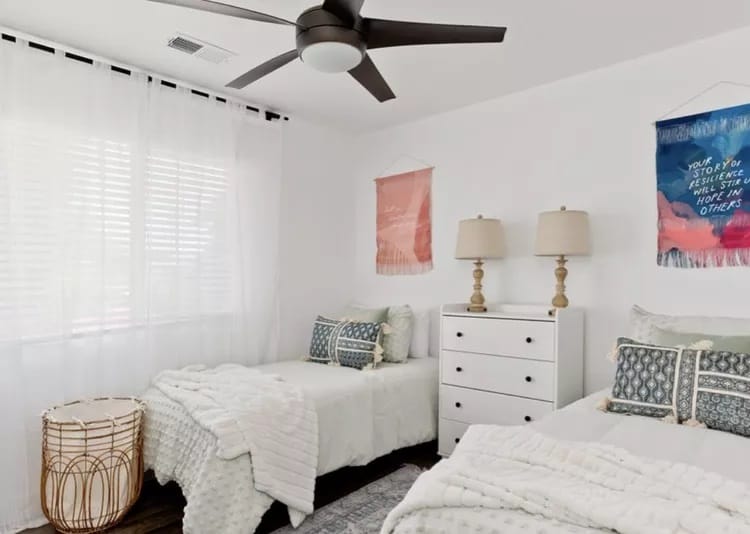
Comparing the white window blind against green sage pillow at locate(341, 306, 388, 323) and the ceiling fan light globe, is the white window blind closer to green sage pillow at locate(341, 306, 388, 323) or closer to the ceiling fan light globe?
green sage pillow at locate(341, 306, 388, 323)

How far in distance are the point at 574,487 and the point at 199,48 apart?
265 centimetres

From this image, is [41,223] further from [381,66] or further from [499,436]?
[499,436]

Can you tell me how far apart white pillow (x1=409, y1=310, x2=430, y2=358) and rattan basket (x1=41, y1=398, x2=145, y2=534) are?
1.91 metres

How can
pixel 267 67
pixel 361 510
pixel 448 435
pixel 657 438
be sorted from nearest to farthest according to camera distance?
pixel 657 438
pixel 267 67
pixel 361 510
pixel 448 435

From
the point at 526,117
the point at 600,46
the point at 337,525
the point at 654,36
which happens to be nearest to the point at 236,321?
the point at 337,525

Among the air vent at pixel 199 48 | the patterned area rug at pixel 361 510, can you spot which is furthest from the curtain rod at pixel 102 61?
the patterned area rug at pixel 361 510

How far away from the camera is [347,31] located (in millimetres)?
1783

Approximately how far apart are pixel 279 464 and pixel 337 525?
41 cm

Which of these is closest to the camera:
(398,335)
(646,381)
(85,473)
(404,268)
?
(646,381)

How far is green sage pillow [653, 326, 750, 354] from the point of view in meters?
1.96

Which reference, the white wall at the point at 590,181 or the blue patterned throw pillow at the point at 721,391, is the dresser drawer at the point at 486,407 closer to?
the white wall at the point at 590,181

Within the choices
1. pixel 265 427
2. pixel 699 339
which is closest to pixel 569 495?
pixel 699 339

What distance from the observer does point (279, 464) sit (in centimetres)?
221

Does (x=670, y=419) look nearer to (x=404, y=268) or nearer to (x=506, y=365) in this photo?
(x=506, y=365)
